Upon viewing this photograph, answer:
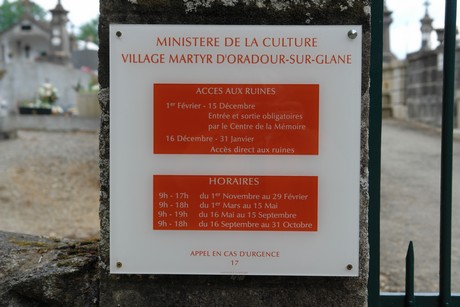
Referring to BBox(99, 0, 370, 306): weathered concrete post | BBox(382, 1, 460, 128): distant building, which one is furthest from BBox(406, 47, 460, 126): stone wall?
BBox(99, 0, 370, 306): weathered concrete post

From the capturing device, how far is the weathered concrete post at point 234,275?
5.44ft

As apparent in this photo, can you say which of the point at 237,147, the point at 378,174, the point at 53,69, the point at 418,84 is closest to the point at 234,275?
the point at 237,147

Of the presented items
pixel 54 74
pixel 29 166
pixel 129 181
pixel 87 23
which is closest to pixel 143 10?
pixel 129 181

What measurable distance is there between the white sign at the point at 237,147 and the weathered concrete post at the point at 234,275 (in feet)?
0.11

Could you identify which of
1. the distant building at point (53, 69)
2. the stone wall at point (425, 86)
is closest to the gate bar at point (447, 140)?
the stone wall at point (425, 86)

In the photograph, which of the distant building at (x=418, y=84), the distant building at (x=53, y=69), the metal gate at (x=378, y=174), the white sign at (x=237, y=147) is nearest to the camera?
the white sign at (x=237, y=147)

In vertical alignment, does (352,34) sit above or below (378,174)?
above

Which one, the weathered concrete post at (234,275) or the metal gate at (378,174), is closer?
the weathered concrete post at (234,275)

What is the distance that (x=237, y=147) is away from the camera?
5.42ft

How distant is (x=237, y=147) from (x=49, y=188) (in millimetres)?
7930

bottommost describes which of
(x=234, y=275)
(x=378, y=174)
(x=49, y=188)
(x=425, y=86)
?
(x=49, y=188)

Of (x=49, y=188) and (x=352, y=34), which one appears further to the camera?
(x=49, y=188)

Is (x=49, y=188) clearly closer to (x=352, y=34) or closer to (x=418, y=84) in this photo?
(x=352, y=34)

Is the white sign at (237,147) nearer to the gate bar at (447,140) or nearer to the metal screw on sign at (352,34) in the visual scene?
the metal screw on sign at (352,34)
